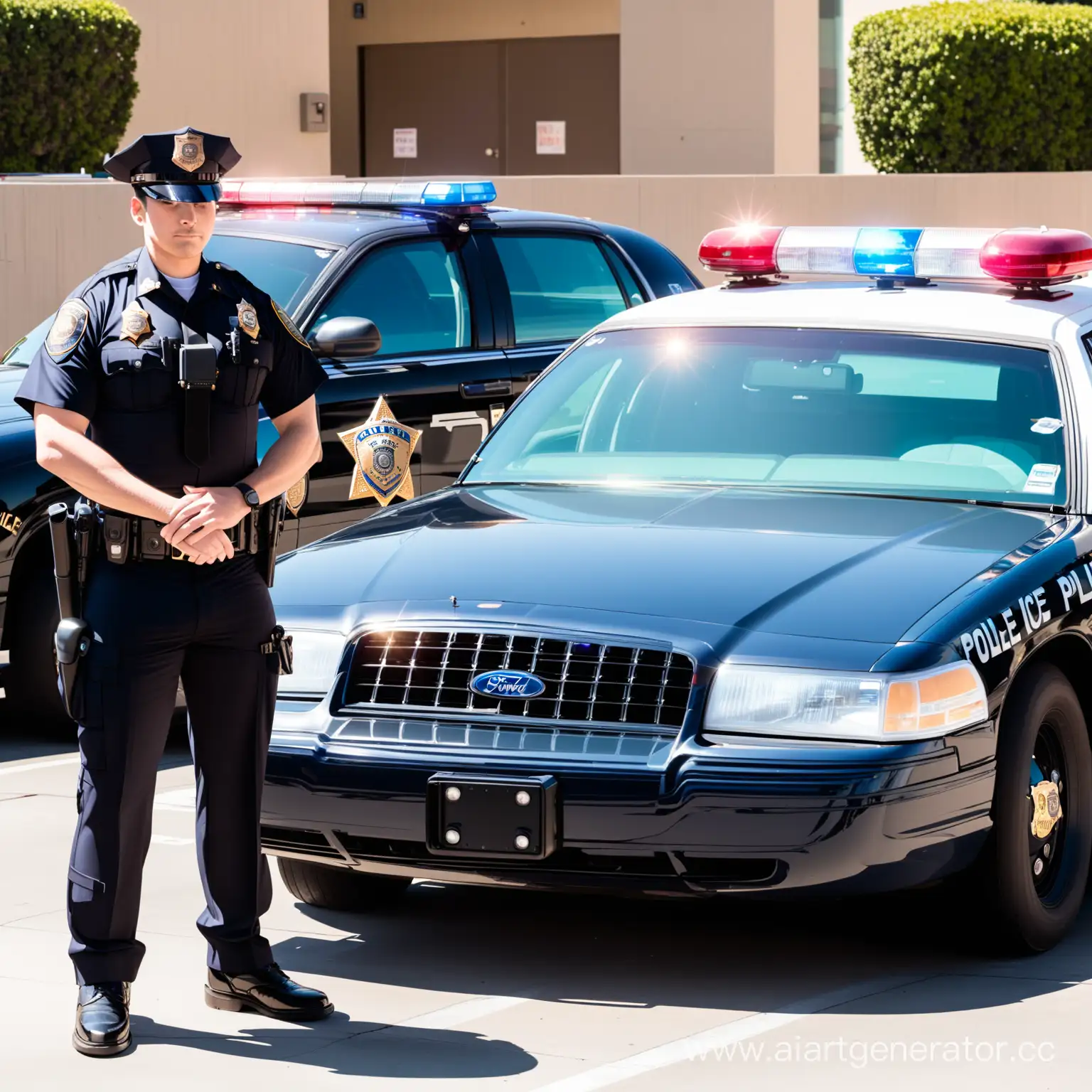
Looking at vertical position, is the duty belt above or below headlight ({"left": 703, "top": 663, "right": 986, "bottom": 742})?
above

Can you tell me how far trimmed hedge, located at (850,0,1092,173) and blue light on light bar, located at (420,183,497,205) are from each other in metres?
9.92

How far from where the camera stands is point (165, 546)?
4.32m

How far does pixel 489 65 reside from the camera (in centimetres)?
2214

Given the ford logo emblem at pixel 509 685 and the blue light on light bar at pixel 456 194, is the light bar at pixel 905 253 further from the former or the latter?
the ford logo emblem at pixel 509 685

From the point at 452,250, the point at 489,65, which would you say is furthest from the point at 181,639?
the point at 489,65

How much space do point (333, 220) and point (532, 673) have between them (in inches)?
155

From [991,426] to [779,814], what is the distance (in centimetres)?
171

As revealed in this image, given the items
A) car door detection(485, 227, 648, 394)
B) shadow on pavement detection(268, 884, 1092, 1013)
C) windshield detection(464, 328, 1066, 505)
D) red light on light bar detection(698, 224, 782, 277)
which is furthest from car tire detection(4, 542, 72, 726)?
red light on light bar detection(698, 224, 782, 277)

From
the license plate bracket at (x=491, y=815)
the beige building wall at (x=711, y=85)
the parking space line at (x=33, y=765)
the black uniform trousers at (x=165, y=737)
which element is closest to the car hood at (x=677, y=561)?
the license plate bracket at (x=491, y=815)

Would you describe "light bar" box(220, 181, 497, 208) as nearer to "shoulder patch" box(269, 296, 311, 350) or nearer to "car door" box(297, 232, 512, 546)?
"car door" box(297, 232, 512, 546)

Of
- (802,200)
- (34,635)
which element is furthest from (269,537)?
(802,200)

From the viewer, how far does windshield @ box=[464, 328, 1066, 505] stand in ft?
18.5

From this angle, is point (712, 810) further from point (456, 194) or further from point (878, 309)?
point (456, 194)

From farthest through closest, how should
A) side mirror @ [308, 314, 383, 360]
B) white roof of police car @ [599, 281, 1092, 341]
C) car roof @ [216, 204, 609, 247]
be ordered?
car roof @ [216, 204, 609, 247] < side mirror @ [308, 314, 383, 360] < white roof of police car @ [599, 281, 1092, 341]
